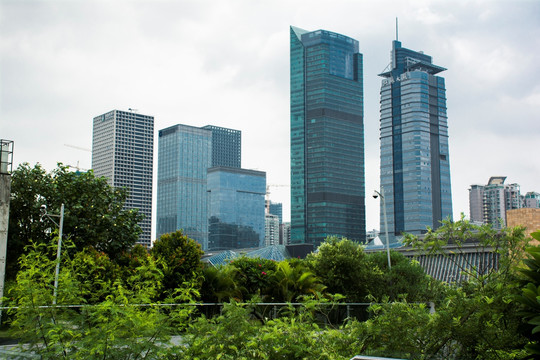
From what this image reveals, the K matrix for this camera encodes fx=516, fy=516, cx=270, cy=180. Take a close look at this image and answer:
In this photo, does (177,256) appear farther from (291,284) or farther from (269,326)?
(269,326)

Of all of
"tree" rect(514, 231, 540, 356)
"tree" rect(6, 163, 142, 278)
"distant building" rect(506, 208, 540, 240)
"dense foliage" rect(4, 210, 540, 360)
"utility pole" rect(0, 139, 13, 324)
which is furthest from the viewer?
"tree" rect(6, 163, 142, 278)

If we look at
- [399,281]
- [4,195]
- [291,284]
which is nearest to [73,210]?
[4,195]

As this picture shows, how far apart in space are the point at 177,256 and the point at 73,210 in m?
10.8

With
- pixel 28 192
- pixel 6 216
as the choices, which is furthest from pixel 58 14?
pixel 28 192

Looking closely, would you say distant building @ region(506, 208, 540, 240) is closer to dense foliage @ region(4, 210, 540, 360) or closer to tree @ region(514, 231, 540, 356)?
dense foliage @ region(4, 210, 540, 360)

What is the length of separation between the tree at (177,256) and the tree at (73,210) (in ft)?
27.2

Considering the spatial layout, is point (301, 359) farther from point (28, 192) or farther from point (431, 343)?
point (28, 192)

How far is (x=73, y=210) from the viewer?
90.1 feet

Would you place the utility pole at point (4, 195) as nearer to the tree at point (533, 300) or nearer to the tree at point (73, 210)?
the tree at point (73, 210)

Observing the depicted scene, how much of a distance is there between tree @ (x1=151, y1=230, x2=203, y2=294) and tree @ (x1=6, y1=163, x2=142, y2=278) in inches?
327

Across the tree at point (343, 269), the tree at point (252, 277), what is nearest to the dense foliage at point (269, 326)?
the tree at point (252, 277)

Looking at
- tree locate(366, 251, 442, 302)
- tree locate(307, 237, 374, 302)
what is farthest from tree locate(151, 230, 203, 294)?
tree locate(366, 251, 442, 302)

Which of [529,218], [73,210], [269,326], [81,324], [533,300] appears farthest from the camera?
[73,210]

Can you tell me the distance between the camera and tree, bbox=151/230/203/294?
19.1 m
